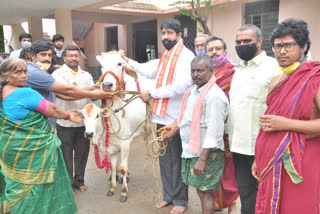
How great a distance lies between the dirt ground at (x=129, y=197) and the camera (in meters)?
3.75

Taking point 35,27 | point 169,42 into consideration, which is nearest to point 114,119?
point 169,42

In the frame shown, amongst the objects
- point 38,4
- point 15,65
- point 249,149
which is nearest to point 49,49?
point 15,65

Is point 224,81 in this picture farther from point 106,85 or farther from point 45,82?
point 45,82

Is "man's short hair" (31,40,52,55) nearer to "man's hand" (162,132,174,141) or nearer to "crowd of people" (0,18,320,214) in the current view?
"crowd of people" (0,18,320,214)

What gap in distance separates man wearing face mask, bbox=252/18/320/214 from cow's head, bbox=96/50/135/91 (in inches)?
85.0

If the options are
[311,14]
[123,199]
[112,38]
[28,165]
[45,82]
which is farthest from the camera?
[112,38]

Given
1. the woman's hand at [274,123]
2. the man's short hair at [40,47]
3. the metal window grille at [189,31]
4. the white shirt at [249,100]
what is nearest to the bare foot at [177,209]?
the white shirt at [249,100]

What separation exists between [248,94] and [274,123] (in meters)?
0.63

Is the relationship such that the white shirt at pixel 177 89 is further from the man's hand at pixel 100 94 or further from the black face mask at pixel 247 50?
the black face mask at pixel 247 50

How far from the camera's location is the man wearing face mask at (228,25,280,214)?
2508mm

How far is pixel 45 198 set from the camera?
113 inches

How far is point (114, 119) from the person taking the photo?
4.08m

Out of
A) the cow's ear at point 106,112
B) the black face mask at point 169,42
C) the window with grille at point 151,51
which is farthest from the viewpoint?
the window with grille at point 151,51

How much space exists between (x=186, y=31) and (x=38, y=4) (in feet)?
17.5
